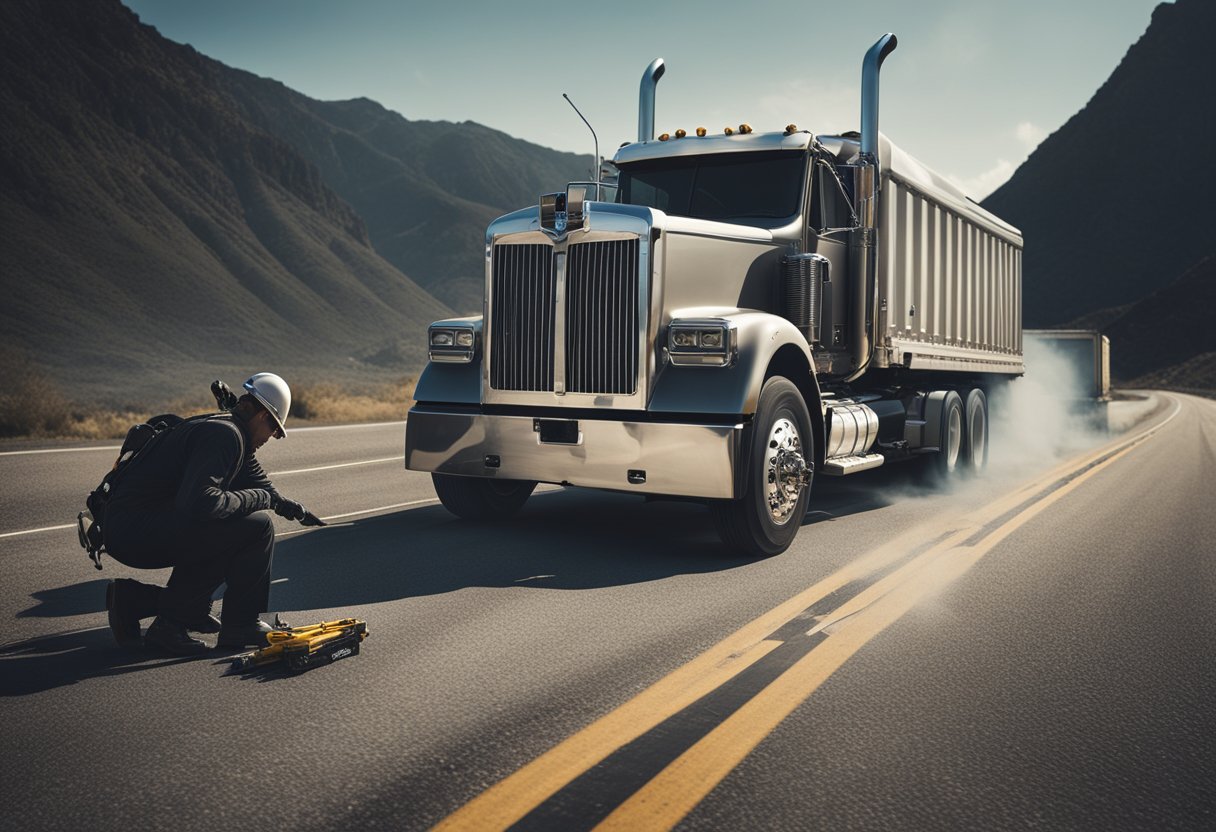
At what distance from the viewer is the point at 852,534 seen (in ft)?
27.5

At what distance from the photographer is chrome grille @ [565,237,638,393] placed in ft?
24.1

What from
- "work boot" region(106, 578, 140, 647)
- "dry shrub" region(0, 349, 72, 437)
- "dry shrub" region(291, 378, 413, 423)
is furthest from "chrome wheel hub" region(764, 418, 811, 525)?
"dry shrub" region(291, 378, 413, 423)

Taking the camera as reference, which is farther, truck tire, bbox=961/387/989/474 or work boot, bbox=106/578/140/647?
truck tire, bbox=961/387/989/474

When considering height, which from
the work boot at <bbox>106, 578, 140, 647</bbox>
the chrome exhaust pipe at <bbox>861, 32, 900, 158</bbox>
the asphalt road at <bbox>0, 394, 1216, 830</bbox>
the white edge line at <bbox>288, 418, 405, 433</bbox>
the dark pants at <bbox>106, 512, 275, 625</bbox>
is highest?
the chrome exhaust pipe at <bbox>861, 32, 900, 158</bbox>

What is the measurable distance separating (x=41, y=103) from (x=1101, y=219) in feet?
336

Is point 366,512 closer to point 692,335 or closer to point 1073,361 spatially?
point 692,335

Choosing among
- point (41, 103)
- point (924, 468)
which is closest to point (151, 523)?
point (924, 468)

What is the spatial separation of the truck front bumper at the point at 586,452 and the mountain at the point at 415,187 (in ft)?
375

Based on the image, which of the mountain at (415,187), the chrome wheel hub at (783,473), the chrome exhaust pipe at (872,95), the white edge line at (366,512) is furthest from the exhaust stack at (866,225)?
the mountain at (415,187)

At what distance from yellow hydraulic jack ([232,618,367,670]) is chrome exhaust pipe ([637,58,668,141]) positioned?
26.1 feet

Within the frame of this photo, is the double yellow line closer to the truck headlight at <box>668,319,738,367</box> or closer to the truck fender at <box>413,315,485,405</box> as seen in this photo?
the truck headlight at <box>668,319,738,367</box>

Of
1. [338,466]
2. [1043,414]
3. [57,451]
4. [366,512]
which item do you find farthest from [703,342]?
[1043,414]

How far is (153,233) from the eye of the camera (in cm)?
7388

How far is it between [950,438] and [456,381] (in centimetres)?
669
